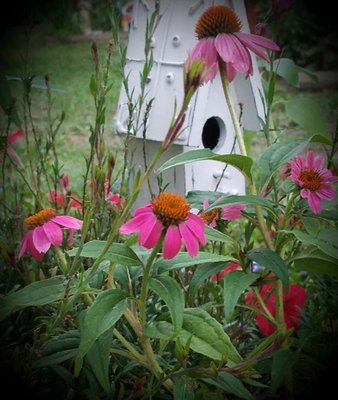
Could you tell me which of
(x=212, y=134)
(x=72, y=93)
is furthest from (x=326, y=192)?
(x=72, y=93)

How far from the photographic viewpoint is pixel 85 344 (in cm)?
65

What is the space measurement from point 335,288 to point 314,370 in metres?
0.21

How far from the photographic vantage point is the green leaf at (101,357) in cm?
71

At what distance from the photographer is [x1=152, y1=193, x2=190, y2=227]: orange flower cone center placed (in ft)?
2.20

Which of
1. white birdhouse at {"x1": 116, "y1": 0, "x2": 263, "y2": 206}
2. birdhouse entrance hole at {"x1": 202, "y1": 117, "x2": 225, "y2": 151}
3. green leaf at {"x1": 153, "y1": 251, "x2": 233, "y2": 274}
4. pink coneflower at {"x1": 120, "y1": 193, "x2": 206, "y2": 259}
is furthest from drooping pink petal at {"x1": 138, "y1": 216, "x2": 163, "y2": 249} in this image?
birdhouse entrance hole at {"x1": 202, "y1": 117, "x2": 225, "y2": 151}

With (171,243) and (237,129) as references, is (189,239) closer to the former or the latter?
(171,243)

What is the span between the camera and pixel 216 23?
877 millimetres

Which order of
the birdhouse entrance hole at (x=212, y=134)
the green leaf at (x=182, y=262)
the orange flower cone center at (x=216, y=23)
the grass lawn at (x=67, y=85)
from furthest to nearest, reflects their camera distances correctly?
the grass lawn at (x=67, y=85)
the birdhouse entrance hole at (x=212, y=134)
the orange flower cone center at (x=216, y=23)
the green leaf at (x=182, y=262)

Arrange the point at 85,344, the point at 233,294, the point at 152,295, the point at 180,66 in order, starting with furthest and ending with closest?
the point at 180,66 → the point at 152,295 → the point at 233,294 → the point at 85,344

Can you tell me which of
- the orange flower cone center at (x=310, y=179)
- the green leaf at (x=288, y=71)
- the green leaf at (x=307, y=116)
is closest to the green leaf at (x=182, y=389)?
the orange flower cone center at (x=310, y=179)

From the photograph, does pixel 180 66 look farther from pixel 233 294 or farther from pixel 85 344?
pixel 85 344

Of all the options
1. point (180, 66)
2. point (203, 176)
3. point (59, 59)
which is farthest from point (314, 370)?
point (59, 59)

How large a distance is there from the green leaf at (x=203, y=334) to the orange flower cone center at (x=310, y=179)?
0.78 feet

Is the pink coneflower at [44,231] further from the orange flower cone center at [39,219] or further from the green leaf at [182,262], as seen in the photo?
the green leaf at [182,262]
